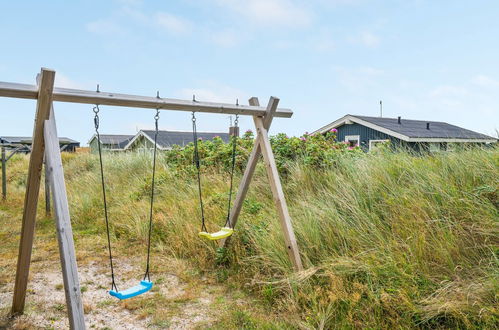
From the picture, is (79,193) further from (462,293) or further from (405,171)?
(462,293)

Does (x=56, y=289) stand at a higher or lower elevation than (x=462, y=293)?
lower

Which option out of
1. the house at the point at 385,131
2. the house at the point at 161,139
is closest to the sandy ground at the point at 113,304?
the house at the point at 385,131

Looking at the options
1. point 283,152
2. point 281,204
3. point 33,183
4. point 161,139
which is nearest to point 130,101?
point 33,183

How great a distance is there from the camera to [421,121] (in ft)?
82.4

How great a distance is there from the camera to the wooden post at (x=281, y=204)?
3.48 meters

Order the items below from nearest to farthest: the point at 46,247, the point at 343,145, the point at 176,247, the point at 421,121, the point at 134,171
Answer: the point at 176,247
the point at 46,247
the point at 343,145
the point at 134,171
the point at 421,121

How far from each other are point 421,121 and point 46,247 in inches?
998

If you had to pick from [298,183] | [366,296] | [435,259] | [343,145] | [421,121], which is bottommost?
[366,296]

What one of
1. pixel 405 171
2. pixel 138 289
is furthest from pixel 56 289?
pixel 405 171

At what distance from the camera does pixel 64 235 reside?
8.08ft

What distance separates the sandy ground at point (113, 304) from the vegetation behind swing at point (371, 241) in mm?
528

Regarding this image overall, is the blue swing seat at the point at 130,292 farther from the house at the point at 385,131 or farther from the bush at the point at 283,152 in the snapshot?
the house at the point at 385,131

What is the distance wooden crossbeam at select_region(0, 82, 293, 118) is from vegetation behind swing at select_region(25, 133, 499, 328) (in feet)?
4.57

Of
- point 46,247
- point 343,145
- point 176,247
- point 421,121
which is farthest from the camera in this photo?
point 421,121
